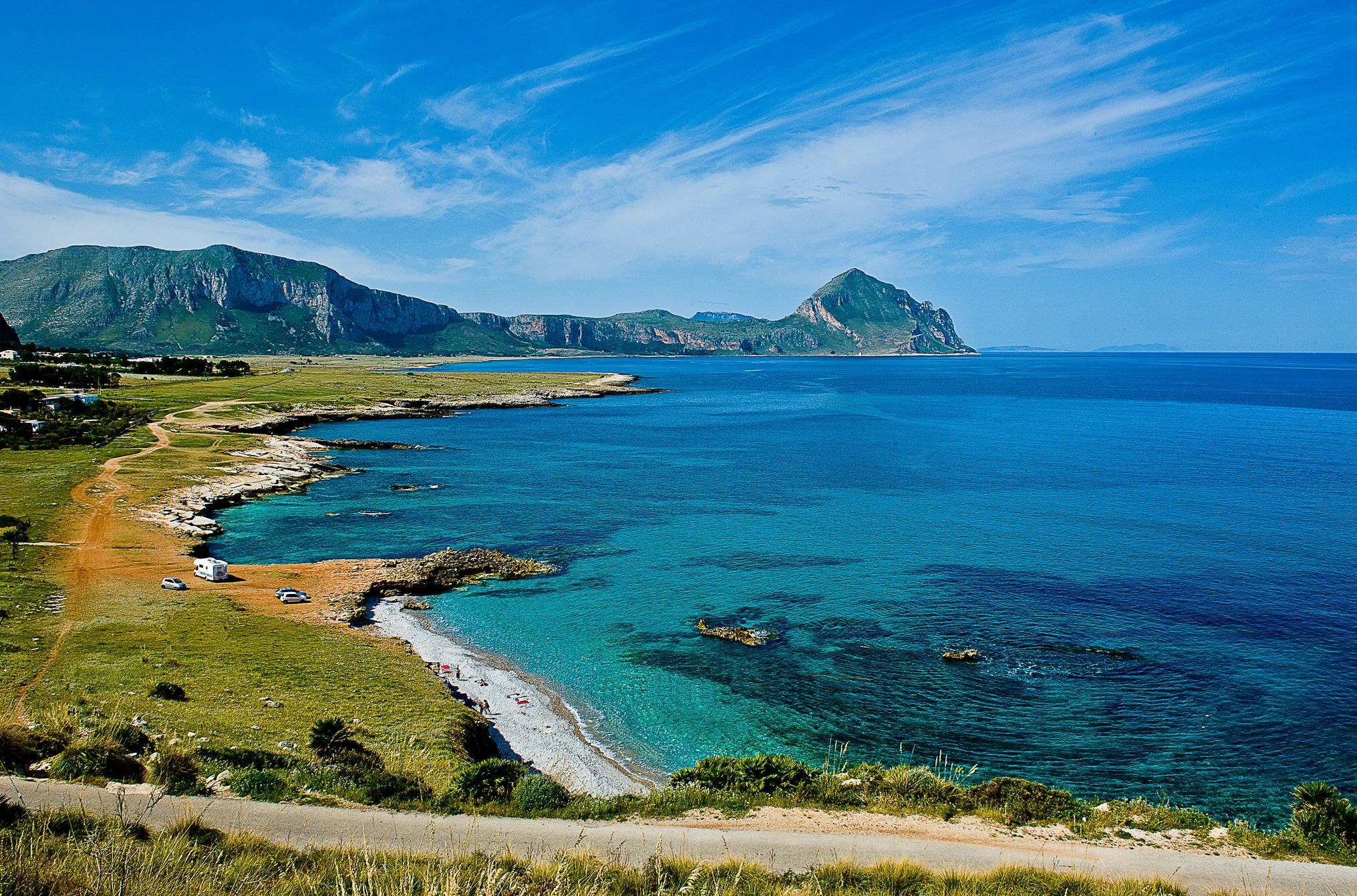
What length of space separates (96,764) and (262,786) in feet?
15.1

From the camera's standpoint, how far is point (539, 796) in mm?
20547

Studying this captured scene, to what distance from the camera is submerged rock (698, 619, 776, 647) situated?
39.4m

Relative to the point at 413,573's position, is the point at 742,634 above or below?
below

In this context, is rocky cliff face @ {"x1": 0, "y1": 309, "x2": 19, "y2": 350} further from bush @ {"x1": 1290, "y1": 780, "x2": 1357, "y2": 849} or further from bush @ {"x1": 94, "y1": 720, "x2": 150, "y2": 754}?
bush @ {"x1": 1290, "y1": 780, "x2": 1357, "y2": 849}

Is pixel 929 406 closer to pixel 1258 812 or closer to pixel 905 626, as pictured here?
pixel 905 626

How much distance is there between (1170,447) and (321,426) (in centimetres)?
14120

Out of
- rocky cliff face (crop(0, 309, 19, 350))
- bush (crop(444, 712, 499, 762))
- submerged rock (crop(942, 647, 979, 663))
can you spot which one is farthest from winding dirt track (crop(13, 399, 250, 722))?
rocky cliff face (crop(0, 309, 19, 350))

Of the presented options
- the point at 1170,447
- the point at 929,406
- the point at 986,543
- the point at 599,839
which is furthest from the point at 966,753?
the point at 929,406

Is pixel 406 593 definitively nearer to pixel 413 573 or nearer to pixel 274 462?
pixel 413 573

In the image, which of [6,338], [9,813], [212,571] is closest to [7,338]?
[6,338]

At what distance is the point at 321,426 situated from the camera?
128 m

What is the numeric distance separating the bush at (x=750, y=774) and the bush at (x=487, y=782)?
18.0ft

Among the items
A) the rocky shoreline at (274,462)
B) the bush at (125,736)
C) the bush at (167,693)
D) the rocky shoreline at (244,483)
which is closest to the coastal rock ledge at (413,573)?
the bush at (167,693)

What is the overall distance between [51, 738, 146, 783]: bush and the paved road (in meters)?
0.64
